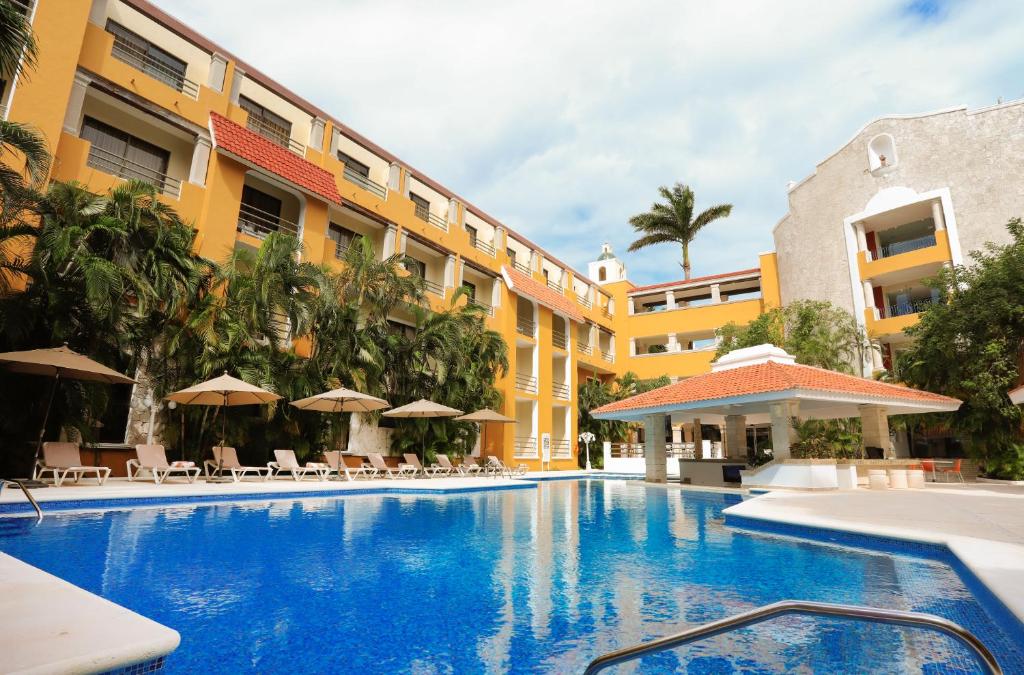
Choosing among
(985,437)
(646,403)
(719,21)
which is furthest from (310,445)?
(985,437)

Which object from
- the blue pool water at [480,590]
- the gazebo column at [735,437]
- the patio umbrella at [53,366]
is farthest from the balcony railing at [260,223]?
the gazebo column at [735,437]

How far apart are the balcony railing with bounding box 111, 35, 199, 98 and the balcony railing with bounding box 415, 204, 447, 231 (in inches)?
365

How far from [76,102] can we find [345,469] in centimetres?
1137

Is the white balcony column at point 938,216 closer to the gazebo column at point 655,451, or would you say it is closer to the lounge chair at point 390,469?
the gazebo column at point 655,451

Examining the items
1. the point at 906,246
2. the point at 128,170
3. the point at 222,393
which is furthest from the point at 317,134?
the point at 906,246

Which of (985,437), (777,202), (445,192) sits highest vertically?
(777,202)

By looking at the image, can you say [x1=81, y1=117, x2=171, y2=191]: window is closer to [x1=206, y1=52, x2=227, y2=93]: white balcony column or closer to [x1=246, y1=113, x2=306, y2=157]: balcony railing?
[x1=206, y1=52, x2=227, y2=93]: white balcony column

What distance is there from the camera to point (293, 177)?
17.1 m

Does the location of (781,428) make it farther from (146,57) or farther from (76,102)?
(146,57)

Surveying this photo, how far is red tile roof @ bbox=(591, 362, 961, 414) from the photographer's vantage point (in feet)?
45.4

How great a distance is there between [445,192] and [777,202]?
1974 centimetres

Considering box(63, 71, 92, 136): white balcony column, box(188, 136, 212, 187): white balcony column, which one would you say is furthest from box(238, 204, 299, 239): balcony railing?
box(63, 71, 92, 136): white balcony column

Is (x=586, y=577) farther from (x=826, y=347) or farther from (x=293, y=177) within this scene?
(x=826, y=347)

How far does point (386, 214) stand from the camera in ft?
69.2
